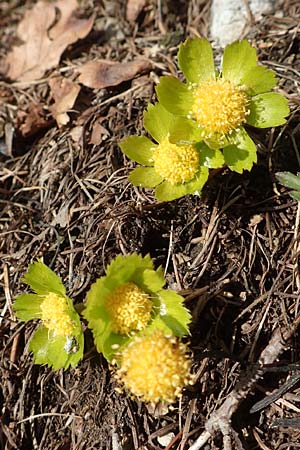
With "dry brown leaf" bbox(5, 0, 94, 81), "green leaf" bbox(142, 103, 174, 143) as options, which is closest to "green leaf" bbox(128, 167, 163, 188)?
"green leaf" bbox(142, 103, 174, 143)

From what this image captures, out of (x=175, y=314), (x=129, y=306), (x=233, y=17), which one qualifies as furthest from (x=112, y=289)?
(x=233, y=17)

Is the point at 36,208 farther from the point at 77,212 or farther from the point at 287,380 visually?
the point at 287,380

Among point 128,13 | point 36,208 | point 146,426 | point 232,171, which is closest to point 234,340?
point 146,426

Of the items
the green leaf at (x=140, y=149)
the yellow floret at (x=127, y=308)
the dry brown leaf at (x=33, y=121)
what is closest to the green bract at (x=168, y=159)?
the green leaf at (x=140, y=149)

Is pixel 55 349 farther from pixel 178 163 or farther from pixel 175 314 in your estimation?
pixel 178 163

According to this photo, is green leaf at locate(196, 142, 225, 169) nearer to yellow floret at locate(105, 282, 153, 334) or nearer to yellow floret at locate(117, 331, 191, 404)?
yellow floret at locate(105, 282, 153, 334)

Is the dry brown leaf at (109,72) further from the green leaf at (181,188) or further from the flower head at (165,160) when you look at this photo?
the green leaf at (181,188)

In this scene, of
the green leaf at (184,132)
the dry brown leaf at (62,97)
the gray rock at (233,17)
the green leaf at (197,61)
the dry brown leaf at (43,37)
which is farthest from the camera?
the dry brown leaf at (43,37)
